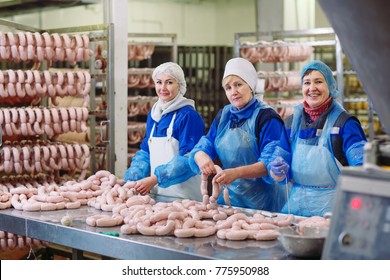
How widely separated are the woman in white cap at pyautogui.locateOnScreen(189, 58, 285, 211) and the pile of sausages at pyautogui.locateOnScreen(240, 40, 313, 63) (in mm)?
4306

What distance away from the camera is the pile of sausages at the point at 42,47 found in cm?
729

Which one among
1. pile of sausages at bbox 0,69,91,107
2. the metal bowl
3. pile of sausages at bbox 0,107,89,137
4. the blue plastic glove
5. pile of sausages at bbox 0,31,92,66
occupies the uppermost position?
pile of sausages at bbox 0,31,92,66

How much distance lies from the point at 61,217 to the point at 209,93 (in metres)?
7.42

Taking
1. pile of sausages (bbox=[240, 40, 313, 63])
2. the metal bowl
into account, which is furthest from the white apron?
pile of sausages (bbox=[240, 40, 313, 63])

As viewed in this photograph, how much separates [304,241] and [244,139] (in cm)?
214

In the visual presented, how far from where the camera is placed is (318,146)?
5215 mm

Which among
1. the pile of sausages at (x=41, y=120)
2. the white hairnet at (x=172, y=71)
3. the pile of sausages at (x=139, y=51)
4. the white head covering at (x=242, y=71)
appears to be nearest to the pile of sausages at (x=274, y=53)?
the pile of sausages at (x=139, y=51)

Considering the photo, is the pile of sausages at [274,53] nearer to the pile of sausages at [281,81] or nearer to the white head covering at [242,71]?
the pile of sausages at [281,81]

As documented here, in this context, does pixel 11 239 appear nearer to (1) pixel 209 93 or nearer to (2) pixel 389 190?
(2) pixel 389 190

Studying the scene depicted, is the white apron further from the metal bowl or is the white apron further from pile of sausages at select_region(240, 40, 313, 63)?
pile of sausages at select_region(240, 40, 313, 63)

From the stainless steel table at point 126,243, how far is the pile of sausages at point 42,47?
2582 millimetres

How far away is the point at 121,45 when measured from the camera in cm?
798

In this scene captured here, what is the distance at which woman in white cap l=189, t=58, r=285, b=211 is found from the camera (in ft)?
18.2

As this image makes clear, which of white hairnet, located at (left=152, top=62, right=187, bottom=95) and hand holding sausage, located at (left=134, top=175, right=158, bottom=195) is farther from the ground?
white hairnet, located at (left=152, top=62, right=187, bottom=95)
